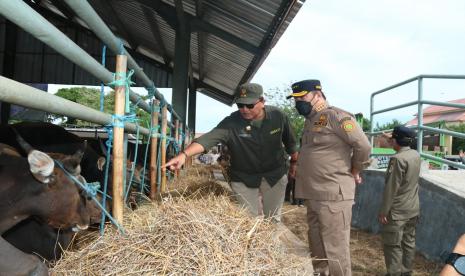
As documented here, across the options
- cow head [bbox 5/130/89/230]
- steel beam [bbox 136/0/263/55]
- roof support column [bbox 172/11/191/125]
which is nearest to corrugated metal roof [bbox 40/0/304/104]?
steel beam [bbox 136/0/263/55]

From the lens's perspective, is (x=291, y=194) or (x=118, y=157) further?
(x=291, y=194)

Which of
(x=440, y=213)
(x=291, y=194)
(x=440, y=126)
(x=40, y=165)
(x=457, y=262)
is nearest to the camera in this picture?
(x=457, y=262)

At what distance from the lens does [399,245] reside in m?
4.92

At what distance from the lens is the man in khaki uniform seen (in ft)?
16.2

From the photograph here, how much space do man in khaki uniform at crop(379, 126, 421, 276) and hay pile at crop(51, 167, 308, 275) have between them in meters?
2.74

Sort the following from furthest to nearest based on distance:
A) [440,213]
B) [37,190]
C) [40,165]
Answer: [440,213]
[37,190]
[40,165]

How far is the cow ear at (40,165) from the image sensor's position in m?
2.53

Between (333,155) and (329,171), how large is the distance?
0.15m

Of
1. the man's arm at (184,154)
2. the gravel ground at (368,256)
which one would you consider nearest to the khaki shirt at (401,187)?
the gravel ground at (368,256)

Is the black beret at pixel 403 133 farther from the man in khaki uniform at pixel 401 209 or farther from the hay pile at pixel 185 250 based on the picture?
the hay pile at pixel 185 250

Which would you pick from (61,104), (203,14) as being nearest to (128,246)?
(61,104)

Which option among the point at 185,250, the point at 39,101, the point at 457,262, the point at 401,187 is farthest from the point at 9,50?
the point at 457,262

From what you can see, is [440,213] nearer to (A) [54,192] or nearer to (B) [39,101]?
(A) [54,192]

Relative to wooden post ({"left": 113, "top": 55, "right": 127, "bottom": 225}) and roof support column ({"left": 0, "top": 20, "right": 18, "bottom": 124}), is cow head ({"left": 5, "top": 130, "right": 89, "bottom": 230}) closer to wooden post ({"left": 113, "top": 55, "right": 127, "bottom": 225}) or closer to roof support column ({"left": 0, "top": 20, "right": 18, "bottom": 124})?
wooden post ({"left": 113, "top": 55, "right": 127, "bottom": 225})
